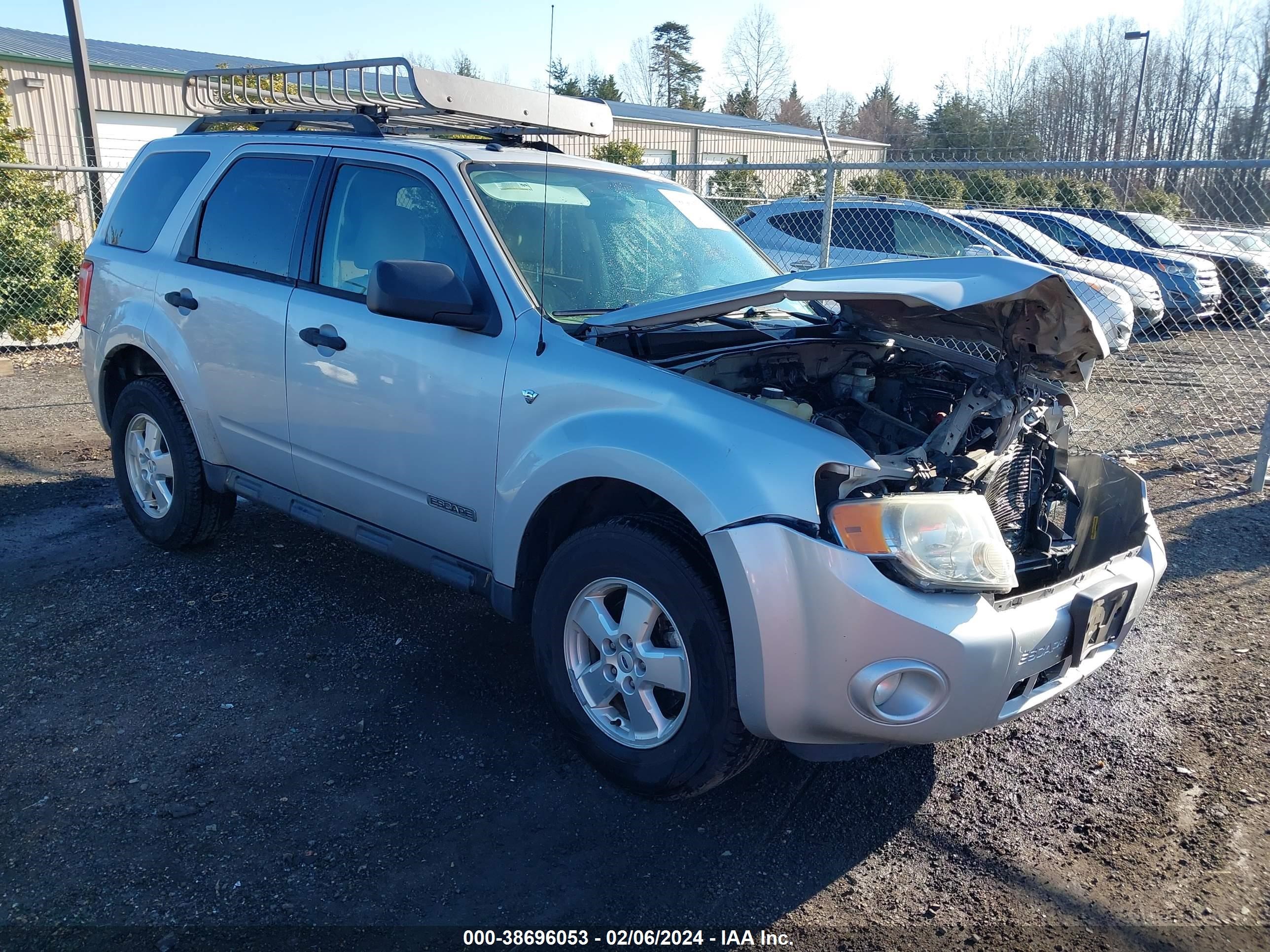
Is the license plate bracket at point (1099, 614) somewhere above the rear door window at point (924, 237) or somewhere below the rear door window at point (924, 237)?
below

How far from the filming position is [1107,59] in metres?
37.4

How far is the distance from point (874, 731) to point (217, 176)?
13.0 ft

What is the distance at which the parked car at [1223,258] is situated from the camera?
1434cm

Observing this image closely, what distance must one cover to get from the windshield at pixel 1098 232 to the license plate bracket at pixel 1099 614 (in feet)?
39.0

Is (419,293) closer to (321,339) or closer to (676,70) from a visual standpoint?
(321,339)

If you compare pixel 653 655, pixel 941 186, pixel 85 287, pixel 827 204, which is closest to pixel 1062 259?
pixel 941 186

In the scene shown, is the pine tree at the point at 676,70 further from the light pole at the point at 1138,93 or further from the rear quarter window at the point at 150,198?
the rear quarter window at the point at 150,198

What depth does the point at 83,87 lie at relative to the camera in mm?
11562

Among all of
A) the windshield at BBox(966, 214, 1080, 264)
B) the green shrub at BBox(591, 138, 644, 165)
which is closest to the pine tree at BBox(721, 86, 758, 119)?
the green shrub at BBox(591, 138, 644, 165)

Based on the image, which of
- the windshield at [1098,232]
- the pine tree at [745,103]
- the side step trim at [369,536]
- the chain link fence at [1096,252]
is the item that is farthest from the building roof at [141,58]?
the pine tree at [745,103]

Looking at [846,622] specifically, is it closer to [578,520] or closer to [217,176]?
[578,520]

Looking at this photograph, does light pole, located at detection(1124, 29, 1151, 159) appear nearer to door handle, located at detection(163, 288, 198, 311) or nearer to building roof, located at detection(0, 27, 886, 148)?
building roof, located at detection(0, 27, 886, 148)

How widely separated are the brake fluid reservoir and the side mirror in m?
1.07

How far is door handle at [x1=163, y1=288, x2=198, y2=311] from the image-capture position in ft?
15.1
